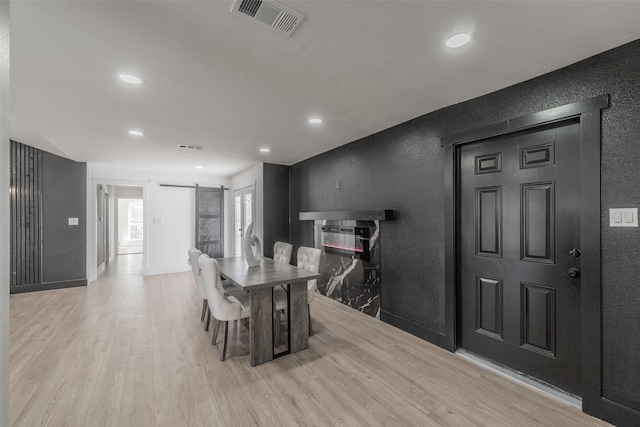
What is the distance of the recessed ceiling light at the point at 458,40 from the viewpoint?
1626 millimetres


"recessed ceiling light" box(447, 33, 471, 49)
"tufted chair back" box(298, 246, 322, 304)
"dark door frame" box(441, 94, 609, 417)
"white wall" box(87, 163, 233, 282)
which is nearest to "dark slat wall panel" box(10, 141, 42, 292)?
"white wall" box(87, 163, 233, 282)

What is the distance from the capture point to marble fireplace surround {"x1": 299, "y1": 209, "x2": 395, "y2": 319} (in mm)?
3555

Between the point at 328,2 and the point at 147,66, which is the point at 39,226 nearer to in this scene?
the point at 147,66

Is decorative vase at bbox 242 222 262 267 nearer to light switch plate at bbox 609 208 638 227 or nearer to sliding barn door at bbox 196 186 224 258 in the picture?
light switch plate at bbox 609 208 638 227

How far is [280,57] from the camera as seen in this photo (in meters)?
1.84

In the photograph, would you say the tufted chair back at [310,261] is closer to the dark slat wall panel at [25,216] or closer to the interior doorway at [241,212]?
the interior doorway at [241,212]

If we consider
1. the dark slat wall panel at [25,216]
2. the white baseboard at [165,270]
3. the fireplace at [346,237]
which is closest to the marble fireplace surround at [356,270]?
the fireplace at [346,237]

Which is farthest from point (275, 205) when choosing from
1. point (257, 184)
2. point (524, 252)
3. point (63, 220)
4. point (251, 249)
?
point (524, 252)

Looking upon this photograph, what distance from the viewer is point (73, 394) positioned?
6.66ft

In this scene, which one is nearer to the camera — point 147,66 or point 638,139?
point 638,139

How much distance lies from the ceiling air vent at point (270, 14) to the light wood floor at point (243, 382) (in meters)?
2.43

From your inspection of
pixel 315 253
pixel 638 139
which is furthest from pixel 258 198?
pixel 638 139

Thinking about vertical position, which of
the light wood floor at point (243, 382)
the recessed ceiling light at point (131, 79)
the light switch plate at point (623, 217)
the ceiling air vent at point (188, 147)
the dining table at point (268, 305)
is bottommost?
the light wood floor at point (243, 382)

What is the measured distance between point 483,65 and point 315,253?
2.45 meters
